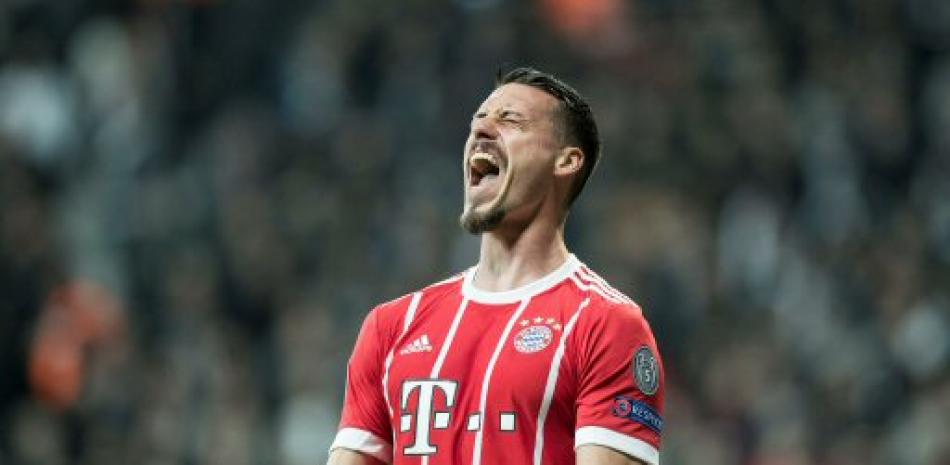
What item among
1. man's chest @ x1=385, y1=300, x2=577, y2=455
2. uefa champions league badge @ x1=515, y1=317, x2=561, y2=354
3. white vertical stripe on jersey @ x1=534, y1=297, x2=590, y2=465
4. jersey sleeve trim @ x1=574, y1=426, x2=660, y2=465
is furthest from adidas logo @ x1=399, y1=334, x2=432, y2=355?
jersey sleeve trim @ x1=574, y1=426, x2=660, y2=465

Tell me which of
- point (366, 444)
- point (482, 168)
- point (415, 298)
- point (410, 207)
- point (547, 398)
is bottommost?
point (366, 444)

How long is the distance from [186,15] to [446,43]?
174 cm

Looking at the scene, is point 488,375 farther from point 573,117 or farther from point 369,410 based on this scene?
point 573,117

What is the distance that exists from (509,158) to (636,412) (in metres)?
0.68

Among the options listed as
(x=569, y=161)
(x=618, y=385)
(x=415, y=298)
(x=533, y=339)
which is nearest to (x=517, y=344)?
(x=533, y=339)

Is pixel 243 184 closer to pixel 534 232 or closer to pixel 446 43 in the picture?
pixel 446 43

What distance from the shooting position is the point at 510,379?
4301 mm

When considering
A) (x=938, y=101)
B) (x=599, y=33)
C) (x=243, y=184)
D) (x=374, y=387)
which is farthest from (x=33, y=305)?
(x=374, y=387)

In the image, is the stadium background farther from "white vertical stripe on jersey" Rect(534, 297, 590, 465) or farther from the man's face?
"white vertical stripe on jersey" Rect(534, 297, 590, 465)

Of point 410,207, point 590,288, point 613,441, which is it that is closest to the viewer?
point 613,441

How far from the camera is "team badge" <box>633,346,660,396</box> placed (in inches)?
169

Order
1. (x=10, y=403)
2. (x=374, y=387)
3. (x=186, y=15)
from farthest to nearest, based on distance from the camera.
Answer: (x=186, y=15) < (x=10, y=403) < (x=374, y=387)

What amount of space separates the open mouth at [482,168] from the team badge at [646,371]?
57 centimetres

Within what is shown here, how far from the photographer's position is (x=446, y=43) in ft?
41.5
